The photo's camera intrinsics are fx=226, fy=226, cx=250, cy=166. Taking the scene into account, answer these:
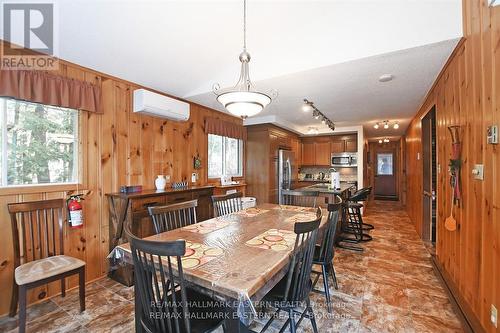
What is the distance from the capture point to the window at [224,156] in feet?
14.9

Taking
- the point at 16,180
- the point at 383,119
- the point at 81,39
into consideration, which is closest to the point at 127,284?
the point at 16,180

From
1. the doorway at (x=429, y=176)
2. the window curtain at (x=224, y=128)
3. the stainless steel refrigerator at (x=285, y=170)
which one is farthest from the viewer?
the stainless steel refrigerator at (x=285, y=170)

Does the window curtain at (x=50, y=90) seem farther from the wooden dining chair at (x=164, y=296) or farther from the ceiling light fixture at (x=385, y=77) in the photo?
the ceiling light fixture at (x=385, y=77)

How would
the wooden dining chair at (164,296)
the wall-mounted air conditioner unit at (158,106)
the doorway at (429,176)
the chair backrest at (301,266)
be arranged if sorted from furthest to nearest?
1. the doorway at (429,176)
2. the wall-mounted air conditioner unit at (158,106)
3. the chair backrest at (301,266)
4. the wooden dining chair at (164,296)

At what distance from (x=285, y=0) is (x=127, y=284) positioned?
3.43m

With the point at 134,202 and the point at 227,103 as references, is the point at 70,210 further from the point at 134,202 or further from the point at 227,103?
the point at 227,103

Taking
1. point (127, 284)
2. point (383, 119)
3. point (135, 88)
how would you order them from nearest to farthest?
point (127, 284) < point (135, 88) < point (383, 119)

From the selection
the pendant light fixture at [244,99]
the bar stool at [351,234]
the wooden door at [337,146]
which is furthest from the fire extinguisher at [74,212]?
the wooden door at [337,146]

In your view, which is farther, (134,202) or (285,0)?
(134,202)

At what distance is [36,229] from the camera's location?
2238mm

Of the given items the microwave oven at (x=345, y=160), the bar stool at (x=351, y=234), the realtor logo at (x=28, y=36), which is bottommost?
the bar stool at (x=351, y=234)

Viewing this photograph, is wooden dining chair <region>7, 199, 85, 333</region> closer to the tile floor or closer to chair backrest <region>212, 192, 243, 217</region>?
the tile floor

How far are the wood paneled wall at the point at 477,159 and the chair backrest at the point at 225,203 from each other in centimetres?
232

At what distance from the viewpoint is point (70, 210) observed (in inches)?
95.2
